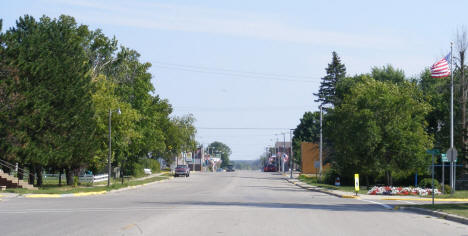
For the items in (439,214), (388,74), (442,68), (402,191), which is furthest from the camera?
(388,74)

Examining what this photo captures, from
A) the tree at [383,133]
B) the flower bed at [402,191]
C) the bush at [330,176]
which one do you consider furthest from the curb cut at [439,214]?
the bush at [330,176]

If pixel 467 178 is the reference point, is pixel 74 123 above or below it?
above

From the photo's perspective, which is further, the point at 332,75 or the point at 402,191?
the point at 332,75

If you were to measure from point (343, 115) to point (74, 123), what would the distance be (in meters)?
20.6

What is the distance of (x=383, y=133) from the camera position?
4631 centimetres

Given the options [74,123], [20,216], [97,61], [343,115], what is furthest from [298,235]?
[97,61]

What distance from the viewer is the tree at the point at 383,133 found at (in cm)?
4550

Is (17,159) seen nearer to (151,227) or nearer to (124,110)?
(124,110)

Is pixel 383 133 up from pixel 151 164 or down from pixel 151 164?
up

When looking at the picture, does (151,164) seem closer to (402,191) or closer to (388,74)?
(388,74)

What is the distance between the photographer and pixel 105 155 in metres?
50.9

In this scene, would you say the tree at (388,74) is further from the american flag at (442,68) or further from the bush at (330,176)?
the american flag at (442,68)

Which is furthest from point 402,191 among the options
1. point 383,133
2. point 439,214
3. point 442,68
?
point 439,214

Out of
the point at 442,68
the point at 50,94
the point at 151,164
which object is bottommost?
the point at 151,164
